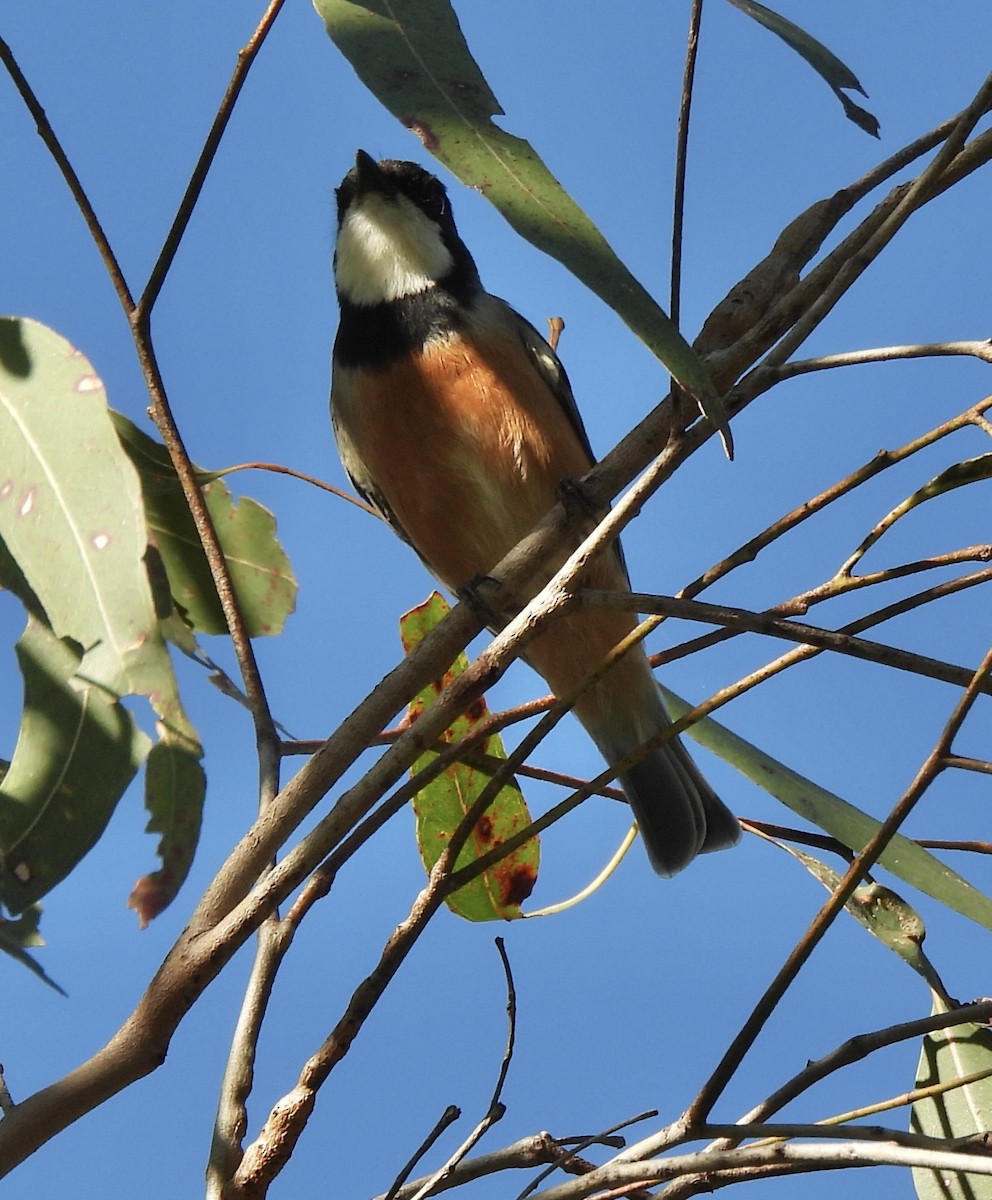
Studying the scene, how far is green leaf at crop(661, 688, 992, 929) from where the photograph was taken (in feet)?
5.69


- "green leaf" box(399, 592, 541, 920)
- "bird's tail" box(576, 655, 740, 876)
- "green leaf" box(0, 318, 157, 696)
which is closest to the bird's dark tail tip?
"bird's tail" box(576, 655, 740, 876)

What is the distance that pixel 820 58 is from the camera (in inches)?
68.2

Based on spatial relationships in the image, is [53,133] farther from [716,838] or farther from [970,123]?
[716,838]

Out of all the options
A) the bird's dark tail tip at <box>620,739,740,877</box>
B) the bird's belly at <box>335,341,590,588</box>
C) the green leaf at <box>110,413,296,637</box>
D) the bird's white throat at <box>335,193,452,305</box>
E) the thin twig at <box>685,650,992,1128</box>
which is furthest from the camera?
the bird's white throat at <box>335,193,452,305</box>

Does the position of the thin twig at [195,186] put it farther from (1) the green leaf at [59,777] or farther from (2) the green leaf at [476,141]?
(1) the green leaf at [59,777]

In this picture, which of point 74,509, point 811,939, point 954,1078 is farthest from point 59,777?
point 954,1078

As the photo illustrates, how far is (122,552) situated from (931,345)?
3.21ft

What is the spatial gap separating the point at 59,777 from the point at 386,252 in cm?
165

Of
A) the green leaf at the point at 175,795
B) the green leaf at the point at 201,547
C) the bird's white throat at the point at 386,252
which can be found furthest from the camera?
the bird's white throat at the point at 386,252

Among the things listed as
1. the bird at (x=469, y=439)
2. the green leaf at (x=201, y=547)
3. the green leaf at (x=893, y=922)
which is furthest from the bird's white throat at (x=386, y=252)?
the green leaf at (x=893, y=922)

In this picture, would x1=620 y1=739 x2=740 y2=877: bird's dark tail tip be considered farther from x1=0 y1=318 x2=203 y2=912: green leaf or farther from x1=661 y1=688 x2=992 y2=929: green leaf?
x1=0 y1=318 x2=203 y2=912: green leaf

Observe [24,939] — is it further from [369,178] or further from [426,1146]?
[369,178]

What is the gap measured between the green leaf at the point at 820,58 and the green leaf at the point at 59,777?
3.95 feet

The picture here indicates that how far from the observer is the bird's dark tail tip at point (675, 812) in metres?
2.76
